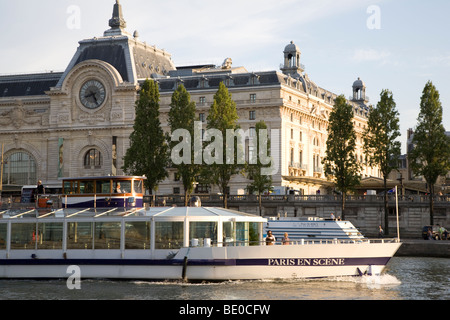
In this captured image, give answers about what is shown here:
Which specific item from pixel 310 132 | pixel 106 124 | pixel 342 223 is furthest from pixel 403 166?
pixel 342 223

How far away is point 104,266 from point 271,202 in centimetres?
4326

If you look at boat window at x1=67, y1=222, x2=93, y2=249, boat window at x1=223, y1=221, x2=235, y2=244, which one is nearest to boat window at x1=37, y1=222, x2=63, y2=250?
boat window at x1=67, y1=222, x2=93, y2=249

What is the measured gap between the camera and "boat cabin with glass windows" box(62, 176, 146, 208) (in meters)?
45.1

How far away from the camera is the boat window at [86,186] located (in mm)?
45500

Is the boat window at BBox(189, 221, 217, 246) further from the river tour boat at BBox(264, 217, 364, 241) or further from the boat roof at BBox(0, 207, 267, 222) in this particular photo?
the river tour boat at BBox(264, 217, 364, 241)

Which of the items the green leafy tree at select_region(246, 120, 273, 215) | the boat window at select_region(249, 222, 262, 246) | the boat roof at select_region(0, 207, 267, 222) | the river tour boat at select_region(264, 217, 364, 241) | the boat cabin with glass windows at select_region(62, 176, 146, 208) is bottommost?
the river tour boat at select_region(264, 217, 364, 241)

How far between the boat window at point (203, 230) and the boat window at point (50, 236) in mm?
6960

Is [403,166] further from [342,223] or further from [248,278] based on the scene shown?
[248,278]

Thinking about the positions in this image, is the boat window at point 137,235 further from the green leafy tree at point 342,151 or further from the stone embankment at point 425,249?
the green leafy tree at point 342,151

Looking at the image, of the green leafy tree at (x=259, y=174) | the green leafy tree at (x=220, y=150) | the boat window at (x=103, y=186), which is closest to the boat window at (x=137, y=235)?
the boat window at (x=103, y=186)

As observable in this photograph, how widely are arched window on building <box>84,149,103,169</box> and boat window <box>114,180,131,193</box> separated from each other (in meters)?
59.5

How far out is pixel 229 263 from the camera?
37500 millimetres

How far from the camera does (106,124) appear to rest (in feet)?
338

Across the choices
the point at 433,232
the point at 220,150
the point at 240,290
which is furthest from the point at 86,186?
the point at 433,232
